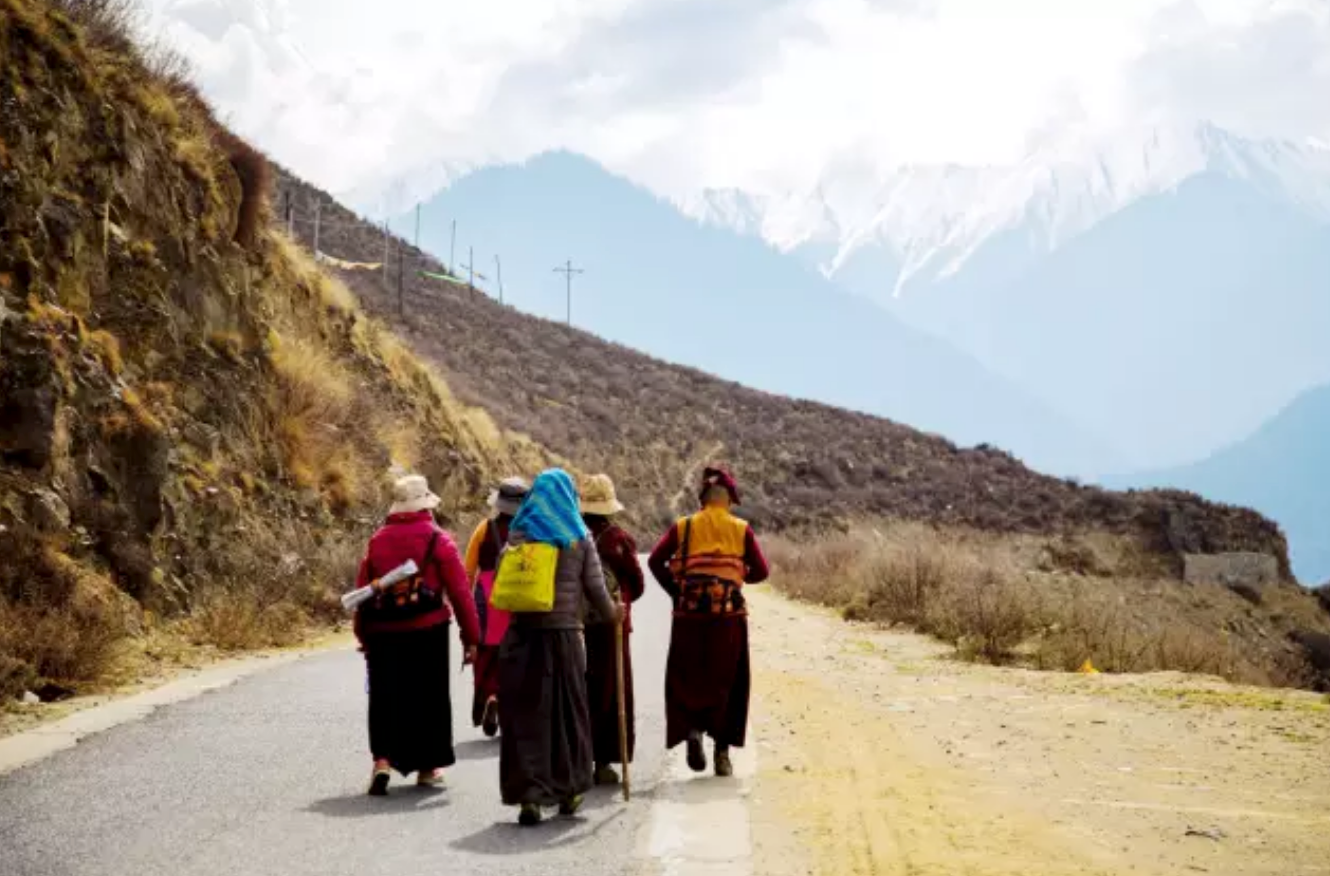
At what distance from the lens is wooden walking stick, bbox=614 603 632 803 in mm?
8877

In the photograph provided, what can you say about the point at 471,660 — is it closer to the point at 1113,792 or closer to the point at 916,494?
the point at 1113,792

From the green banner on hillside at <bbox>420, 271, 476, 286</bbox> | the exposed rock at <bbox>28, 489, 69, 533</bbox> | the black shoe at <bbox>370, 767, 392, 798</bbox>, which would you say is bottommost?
the black shoe at <bbox>370, 767, 392, 798</bbox>

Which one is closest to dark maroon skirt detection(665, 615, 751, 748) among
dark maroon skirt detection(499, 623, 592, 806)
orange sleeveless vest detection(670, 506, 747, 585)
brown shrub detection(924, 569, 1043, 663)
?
orange sleeveless vest detection(670, 506, 747, 585)

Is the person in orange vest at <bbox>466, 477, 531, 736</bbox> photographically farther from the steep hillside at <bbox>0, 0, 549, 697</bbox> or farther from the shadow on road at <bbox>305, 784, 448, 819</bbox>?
the steep hillside at <bbox>0, 0, 549, 697</bbox>

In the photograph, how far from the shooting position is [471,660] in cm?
947

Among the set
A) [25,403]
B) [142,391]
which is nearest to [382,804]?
[25,403]

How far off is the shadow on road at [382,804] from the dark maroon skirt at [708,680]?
5.22 feet

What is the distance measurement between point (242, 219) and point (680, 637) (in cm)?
1798

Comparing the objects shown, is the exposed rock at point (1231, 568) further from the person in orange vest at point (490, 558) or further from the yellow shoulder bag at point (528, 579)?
the yellow shoulder bag at point (528, 579)

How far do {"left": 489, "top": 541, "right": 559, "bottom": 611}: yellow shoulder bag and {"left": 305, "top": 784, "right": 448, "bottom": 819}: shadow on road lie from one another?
3.80 feet

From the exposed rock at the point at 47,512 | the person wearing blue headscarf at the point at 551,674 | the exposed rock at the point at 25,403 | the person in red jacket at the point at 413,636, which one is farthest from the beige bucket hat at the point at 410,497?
the exposed rock at the point at 25,403

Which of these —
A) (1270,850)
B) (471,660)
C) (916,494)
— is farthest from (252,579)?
(916,494)

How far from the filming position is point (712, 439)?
7812 centimetres

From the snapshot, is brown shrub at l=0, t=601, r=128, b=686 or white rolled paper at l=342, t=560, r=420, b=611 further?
brown shrub at l=0, t=601, r=128, b=686
